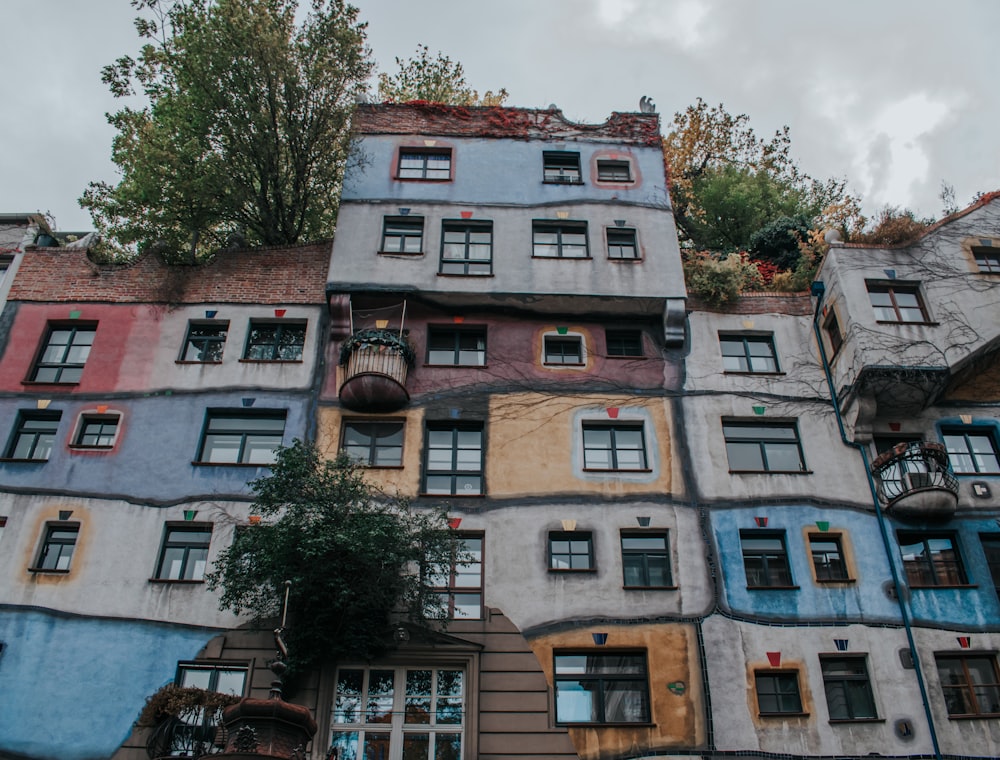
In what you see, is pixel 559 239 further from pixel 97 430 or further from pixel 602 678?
pixel 97 430

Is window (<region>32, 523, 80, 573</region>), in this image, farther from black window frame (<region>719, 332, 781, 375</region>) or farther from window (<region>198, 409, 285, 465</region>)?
black window frame (<region>719, 332, 781, 375</region>)

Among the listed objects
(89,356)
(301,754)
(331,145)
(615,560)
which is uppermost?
(331,145)

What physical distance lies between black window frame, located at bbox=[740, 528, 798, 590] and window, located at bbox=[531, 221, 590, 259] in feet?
26.7

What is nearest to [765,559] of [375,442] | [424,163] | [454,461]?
[454,461]

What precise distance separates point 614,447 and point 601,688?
532 centimetres

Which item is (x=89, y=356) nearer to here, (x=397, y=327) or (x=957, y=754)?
(x=397, y=327)

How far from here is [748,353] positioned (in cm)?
2122

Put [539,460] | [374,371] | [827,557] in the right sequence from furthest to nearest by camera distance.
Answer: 1. [374,371]
2. [539,460]
3. [827,557]

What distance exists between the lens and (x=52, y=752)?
1538 cm

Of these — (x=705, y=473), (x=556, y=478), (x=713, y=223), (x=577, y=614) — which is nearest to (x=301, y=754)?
(x=577, y=614)

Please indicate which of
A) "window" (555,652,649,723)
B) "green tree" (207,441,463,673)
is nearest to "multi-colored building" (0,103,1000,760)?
"window" (555,652,649,723)

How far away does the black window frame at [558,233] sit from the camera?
73.4 feet

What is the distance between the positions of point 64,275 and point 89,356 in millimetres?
2776

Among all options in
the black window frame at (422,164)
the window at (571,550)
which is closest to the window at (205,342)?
the black window frame at (422,164)
